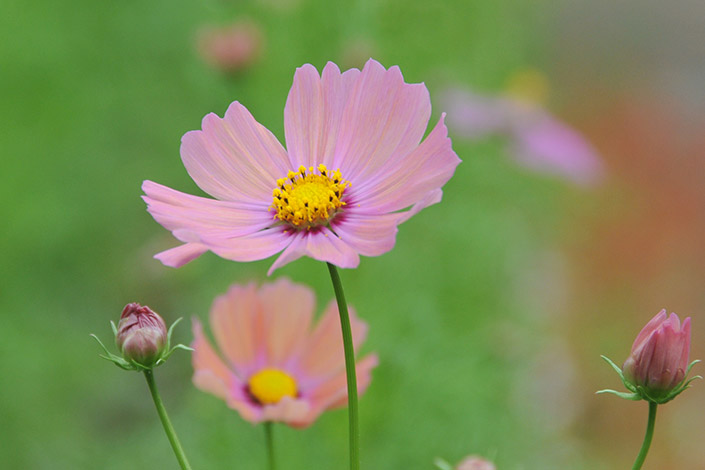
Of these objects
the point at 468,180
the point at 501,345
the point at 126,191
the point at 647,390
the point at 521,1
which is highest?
the point at 521,1

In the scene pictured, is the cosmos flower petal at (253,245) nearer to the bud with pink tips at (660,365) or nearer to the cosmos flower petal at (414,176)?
the cosmos flower petal at (414,176)

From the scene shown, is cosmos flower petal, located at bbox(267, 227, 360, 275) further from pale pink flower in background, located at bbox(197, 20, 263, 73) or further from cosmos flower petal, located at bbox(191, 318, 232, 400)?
pale pink flower in background, located at bbox(197, 20, 263, 73)

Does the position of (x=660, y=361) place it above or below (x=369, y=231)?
below

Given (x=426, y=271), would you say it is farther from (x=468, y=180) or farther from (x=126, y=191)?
(x=126, y=191)

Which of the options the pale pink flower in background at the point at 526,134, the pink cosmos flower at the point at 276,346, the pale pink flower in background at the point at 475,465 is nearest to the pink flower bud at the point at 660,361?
the pale pink flower in background at the point at 475,465

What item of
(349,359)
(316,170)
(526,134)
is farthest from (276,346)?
(526,134)

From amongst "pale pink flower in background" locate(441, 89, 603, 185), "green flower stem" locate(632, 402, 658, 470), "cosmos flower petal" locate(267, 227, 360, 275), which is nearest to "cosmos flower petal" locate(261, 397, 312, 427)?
"cosmos flower petal" locate(267, 227, 360, 275)

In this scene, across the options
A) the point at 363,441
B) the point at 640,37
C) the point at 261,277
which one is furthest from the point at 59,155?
the point at 640,37

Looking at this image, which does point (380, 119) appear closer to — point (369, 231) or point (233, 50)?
point (369, 231)
